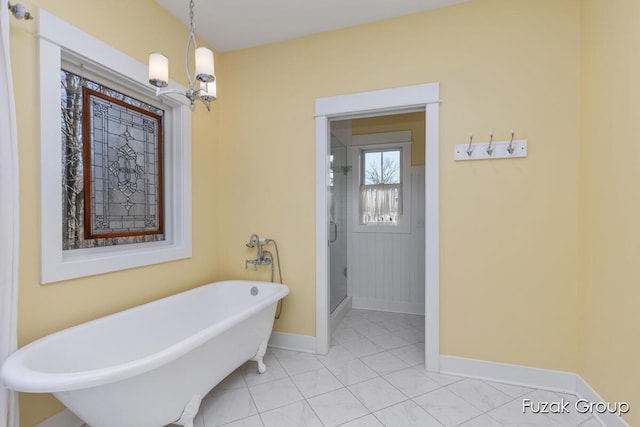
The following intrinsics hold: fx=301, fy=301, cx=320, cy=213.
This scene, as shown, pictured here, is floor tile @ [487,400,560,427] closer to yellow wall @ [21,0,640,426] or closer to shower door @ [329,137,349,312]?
yellow wall @ [21,0,640,426]

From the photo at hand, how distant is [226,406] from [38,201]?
59.4 inches

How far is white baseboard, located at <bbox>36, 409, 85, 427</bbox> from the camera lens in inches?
59.2

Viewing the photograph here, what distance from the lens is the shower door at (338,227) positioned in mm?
3029

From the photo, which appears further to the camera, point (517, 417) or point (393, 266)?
point (393, 266)

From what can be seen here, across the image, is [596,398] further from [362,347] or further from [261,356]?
[261,356]

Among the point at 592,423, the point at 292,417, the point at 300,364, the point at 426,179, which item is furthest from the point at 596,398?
the point at 300,364

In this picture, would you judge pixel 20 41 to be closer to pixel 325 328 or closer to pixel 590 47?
pixel 325 328

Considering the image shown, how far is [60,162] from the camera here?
158 cm

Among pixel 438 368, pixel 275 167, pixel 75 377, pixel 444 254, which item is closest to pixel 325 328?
pixel 438 368

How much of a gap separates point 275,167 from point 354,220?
4.85 ft

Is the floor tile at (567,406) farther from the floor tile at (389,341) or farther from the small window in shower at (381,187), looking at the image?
Answer: the small window in shower at (381,187)

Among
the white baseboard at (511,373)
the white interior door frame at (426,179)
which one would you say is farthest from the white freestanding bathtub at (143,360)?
the white baseboard at (511,373)

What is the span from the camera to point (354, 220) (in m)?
3.74

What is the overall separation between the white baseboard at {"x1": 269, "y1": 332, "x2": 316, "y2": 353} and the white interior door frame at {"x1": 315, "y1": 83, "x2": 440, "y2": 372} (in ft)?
0.21
